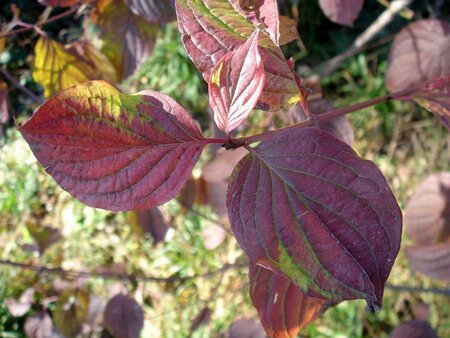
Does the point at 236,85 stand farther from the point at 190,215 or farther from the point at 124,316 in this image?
the point at 190,215

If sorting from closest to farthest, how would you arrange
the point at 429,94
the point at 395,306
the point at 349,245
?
1. the point at 349,245
2. the point at 429,94
3. the point at 395,306

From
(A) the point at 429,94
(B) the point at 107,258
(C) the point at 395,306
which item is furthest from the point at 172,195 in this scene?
(B) the point at 107,258

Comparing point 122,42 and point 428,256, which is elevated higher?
point 122,42

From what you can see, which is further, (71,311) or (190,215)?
(190,215)

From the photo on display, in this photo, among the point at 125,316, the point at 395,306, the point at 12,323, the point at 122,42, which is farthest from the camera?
the point at 12,323

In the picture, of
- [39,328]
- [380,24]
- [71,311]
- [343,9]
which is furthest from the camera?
[380,24]

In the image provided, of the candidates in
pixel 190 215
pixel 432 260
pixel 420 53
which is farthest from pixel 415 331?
pixel 190 215

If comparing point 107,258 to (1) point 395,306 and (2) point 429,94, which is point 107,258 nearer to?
(1) point 395,306

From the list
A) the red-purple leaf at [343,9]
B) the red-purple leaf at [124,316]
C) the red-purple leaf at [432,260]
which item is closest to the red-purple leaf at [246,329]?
the red-purple leaf at [124,316]
